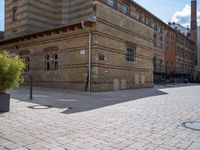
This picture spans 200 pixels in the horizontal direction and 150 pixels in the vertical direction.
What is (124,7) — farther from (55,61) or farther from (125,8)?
(55,61)

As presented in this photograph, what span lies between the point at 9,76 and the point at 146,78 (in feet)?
62.0

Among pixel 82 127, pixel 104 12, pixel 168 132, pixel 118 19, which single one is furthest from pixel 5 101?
pixel 118 19

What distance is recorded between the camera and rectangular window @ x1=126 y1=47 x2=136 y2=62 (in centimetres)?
2157

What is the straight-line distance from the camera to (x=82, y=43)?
696 inches

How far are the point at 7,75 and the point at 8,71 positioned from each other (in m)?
0.14

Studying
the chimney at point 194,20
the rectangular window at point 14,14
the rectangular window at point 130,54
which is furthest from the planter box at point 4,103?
the chimney at point 194,20

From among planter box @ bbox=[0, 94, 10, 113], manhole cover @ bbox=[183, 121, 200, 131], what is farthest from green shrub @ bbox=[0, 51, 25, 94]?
manhole cover @ bbox=[183, 121, 200, 131]

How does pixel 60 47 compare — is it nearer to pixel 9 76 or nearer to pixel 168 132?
pixel 9 76

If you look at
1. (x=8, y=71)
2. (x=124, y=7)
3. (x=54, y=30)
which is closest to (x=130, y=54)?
(x=124, y=7)

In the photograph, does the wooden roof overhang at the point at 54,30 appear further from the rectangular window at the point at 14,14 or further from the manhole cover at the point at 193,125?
the manhole cover at the point at 193,125

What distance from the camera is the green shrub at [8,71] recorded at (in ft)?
25.9

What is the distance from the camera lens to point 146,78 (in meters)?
25.0

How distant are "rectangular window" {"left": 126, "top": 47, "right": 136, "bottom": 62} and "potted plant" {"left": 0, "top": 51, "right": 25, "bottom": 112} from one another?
47.4 ft

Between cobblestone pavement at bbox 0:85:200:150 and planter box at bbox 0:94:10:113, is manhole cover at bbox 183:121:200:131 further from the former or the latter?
planter box at bbox 0:94:10:113
